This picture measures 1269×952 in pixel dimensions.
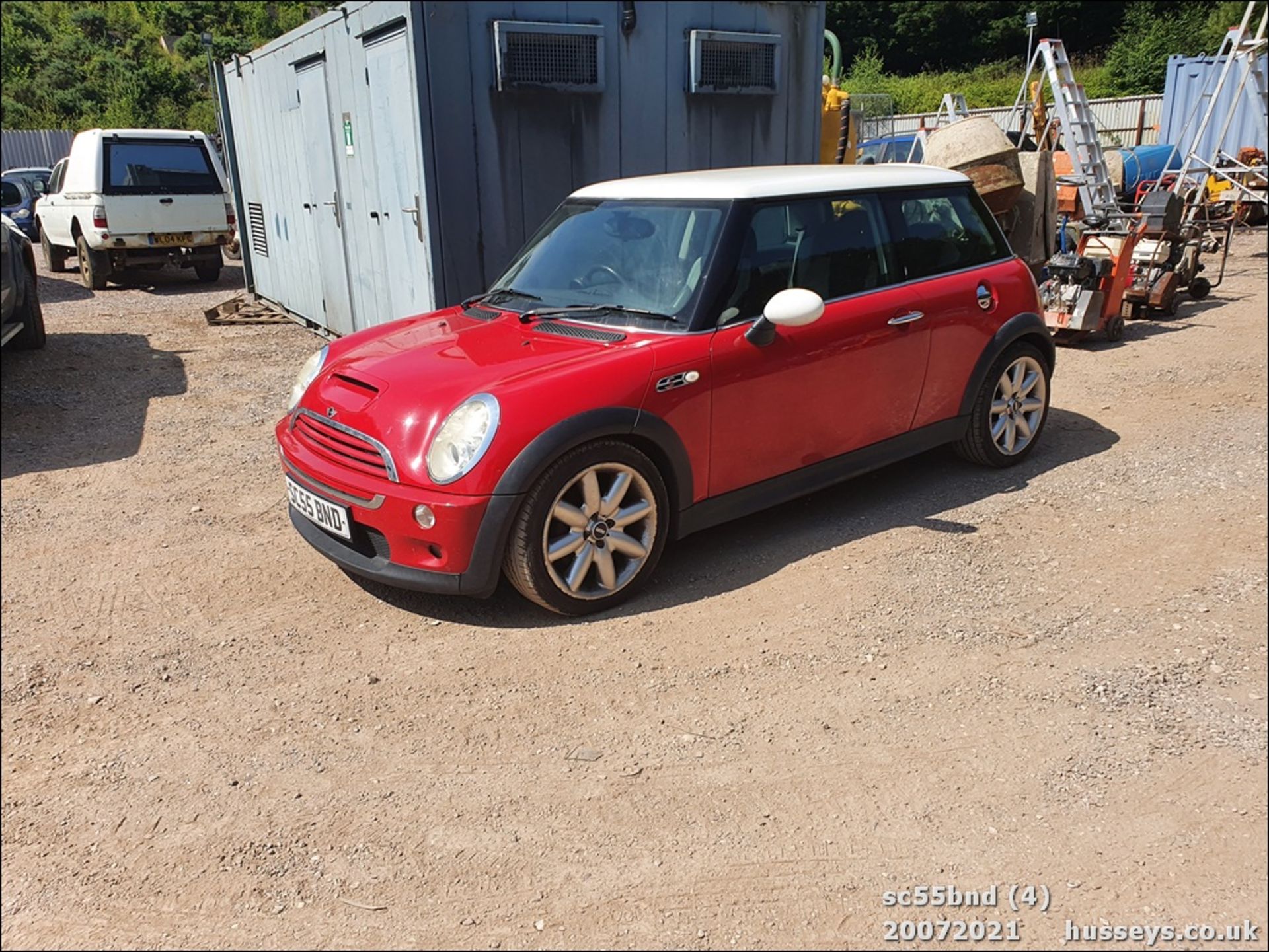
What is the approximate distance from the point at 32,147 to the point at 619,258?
110ft

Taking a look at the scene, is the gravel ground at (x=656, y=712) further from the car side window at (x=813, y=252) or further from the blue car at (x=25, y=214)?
the blue car at (x=25, y=214)

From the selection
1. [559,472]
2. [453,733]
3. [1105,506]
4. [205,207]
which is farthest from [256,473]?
[205,207]

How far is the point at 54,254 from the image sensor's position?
15.3 metres

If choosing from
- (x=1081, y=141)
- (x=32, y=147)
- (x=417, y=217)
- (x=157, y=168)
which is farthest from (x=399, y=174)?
(x=32, y=147)

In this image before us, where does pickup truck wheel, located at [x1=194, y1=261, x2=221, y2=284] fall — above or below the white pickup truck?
below

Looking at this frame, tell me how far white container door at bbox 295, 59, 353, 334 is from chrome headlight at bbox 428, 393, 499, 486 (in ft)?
18.6

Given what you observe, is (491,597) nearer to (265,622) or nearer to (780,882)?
(265,622)

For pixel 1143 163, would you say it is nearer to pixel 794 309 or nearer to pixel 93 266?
pixel 93 266

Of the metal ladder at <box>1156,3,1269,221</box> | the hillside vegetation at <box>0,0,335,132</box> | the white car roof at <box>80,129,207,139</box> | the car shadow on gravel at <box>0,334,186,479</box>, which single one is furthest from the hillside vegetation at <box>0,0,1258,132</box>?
the metal ladder at <box>1156,3,1269,221</box>

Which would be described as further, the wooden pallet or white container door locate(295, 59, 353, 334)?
the wooden pallet

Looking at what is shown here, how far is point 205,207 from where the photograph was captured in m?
13.0

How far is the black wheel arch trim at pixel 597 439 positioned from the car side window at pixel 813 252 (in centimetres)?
60

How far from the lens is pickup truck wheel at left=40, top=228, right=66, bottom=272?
49.7 feet

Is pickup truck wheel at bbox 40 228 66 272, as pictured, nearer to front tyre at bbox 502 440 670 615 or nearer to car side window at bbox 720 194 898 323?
car side window at bbox 720 194 898 323
